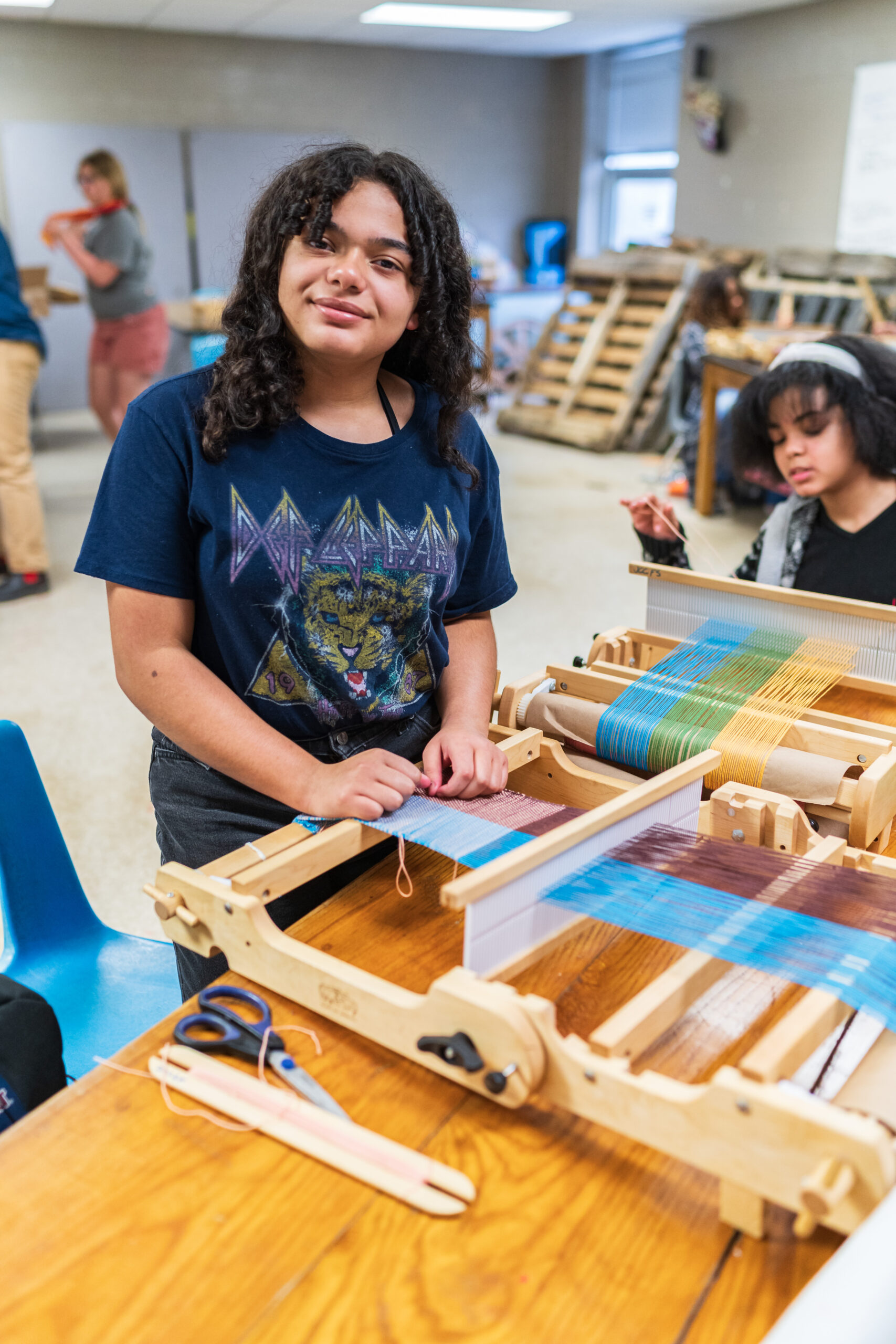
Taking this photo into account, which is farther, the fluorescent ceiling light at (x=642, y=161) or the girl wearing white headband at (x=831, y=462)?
the fluorescent ceiling light at (x=642, y=161)

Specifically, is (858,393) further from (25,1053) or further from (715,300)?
(715,300)

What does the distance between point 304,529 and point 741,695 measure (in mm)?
590

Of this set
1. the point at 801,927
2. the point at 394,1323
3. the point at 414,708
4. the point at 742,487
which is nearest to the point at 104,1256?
the point at 394,1323

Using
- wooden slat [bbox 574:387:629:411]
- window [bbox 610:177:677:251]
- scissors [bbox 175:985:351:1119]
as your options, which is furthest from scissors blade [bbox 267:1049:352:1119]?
window [bbox 610:177:677:251]

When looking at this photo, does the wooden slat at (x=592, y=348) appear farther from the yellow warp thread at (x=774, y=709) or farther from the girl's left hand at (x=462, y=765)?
the girl's left hand at (x=462, y=765)

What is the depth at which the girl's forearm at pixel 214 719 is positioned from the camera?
44.2 inches

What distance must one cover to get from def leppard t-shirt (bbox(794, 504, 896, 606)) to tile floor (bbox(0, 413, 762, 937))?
7.9 inches

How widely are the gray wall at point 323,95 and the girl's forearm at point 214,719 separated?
724 centimetres

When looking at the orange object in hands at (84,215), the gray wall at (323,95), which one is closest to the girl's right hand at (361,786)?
the orange object in hands at (84,215)

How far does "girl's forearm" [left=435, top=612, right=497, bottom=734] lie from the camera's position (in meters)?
1.29

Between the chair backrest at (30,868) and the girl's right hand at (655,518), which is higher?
the girl's right hand at (655,518)

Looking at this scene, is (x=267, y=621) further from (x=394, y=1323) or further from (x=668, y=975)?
(x=394, y=1323)

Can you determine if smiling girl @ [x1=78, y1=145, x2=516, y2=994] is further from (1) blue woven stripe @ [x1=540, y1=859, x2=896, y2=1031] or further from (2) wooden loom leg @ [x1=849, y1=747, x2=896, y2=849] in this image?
(2) wooden loom leg @ [x1=849, y1=747, x2=896, y2=849]

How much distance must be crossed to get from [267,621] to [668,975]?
564mm
